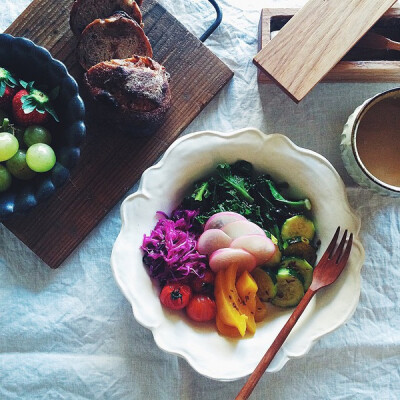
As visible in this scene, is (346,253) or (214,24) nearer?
(346,253)

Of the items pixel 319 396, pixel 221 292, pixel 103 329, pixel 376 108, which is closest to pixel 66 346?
pixel 103 329

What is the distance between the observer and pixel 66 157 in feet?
3.48

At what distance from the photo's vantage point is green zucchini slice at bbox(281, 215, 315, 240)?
1104mm

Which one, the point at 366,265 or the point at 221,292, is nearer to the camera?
the point at 221,292

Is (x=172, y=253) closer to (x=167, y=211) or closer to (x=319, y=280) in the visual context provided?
(x=167, y=211)

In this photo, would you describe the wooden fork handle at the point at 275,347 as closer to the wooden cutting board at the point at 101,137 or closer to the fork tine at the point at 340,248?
the fork tine at the point at 340,248

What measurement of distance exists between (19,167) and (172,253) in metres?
0.35

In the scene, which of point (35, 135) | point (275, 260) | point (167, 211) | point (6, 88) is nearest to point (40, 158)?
point (35, 135)

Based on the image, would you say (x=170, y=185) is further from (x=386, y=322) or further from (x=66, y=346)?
(x=386, y=322)

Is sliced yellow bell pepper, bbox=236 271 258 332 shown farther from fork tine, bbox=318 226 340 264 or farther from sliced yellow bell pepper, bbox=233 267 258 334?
fork tine, bbox=318 226 340 264

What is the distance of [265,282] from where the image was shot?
1.09 m

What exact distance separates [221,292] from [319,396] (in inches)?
15.3

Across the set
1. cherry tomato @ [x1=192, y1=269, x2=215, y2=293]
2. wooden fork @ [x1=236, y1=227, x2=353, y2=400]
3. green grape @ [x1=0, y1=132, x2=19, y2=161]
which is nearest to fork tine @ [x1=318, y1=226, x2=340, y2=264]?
wooden fork @ [x1=236, y1=227, x2=353, y2=400]

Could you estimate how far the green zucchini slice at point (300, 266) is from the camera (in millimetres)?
1093
